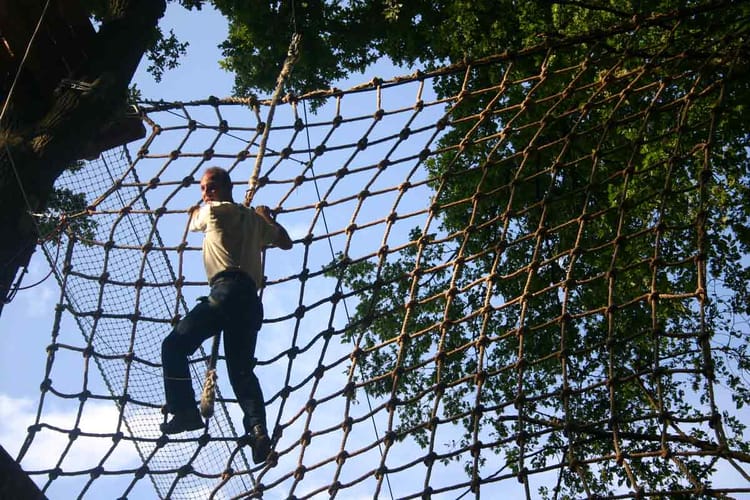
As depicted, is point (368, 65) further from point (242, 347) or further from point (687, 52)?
point (242, 347)

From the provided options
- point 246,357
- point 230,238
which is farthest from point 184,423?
point 230,238

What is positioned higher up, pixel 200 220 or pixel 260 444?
pixel 200 220

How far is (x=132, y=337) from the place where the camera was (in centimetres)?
413

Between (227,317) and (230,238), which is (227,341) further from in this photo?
(230,238)

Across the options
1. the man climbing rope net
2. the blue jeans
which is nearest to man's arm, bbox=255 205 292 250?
the man climbing rope net

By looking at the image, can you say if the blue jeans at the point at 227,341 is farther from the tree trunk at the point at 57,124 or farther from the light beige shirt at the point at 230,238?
the tree trunk at the point at 57,124

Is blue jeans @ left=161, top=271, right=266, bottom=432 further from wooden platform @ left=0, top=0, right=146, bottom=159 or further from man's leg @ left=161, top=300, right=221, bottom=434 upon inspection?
wooden platform @ left=0, top=0, right=146, bottom=159

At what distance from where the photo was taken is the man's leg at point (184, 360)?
3.58 meters

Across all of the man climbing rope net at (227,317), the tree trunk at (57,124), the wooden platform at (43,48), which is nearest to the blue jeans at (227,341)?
the man climbing rope net at (227,317)

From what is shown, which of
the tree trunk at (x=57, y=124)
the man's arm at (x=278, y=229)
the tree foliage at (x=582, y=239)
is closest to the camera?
the tree trunk at (x=57, y=124)

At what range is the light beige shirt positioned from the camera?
3.79m

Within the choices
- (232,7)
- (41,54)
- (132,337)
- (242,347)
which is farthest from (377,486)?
(232,7)

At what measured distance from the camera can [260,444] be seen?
353 centimetres

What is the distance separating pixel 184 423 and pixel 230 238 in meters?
0.73
